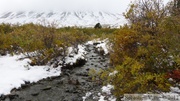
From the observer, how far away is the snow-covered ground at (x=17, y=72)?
1128cm

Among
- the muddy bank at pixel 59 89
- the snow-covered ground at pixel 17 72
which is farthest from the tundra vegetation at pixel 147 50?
the snow-covered ground at pixel 17 72

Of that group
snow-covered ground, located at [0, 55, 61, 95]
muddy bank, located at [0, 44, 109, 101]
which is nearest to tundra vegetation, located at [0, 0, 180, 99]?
muddy bank, located at [0, 44, 109, 101]

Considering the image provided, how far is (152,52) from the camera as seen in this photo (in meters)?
8.59

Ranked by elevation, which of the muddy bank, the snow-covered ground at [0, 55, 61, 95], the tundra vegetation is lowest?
the muddy bank

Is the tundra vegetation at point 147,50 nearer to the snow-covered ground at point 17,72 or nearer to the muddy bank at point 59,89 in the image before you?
the muddy bank at point 59,89

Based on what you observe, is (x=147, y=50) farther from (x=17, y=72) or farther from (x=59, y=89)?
(x=17, y=72)

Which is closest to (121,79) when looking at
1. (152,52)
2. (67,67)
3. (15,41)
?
(152,52)

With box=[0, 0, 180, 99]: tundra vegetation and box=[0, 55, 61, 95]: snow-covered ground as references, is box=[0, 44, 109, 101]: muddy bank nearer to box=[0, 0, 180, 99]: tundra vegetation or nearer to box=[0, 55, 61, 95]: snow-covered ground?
box=[0, 55, 61, 95]: snow-covered ground

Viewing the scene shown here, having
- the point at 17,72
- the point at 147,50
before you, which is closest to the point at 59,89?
the point at 17,72

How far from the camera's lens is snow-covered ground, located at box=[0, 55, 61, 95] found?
11281mm

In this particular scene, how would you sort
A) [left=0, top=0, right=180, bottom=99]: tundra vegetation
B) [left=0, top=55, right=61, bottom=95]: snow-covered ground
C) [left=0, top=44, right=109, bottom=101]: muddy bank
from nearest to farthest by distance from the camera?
1. [left=0, top=0, right=180, bottom=99]: tundra vegetation
2. [left=0, top=44, right=109, bottom=101]: muddy bank
3. [left=0, top=55, right=61, bottom=95]: snow-covered ground

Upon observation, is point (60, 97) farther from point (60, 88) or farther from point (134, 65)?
point (134, 65)

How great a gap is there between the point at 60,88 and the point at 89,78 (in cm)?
189

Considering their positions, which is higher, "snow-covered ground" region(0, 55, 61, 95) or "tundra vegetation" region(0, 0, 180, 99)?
"tundra vegetation" region(0, 0, 180, 99)
